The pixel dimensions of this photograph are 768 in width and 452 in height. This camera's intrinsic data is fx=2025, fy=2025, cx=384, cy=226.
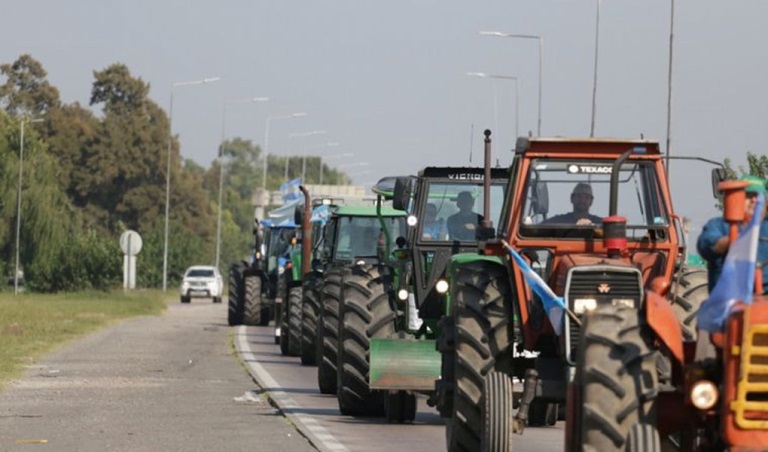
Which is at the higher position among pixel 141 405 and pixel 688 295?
pixel 688 295

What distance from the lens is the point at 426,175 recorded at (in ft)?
69.1

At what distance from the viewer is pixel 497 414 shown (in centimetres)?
1433

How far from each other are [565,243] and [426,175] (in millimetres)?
5794

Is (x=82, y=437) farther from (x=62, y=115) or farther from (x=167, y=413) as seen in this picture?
(x=62, y=115)

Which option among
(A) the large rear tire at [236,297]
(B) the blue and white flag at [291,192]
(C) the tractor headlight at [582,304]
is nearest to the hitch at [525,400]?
(C) the tractor headlight at [582,304]

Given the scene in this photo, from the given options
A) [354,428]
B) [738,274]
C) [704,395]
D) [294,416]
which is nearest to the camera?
[738,274]

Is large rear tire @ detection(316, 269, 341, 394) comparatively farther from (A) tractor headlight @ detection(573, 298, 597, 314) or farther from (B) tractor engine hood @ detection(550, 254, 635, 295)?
(A) tractor headlight @ detection(573, 298, 597, 314)

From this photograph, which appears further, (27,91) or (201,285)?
(27,91)

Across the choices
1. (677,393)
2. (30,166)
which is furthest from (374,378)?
(30,166)

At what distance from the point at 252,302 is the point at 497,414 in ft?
117

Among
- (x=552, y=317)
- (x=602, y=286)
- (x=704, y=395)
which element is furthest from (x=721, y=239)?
(x=552, y=317)

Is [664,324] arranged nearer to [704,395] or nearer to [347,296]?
[704,395]

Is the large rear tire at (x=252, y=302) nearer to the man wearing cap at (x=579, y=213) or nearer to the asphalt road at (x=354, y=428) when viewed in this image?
the asphalt road at (x=354, y=428)

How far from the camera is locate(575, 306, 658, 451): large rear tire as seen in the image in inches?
430
